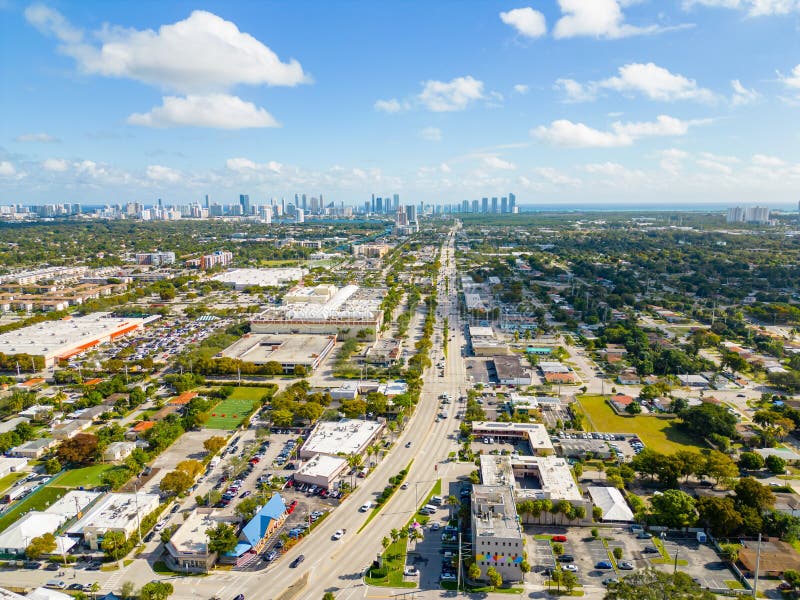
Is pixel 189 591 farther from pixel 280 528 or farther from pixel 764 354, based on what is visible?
pixel 764 354

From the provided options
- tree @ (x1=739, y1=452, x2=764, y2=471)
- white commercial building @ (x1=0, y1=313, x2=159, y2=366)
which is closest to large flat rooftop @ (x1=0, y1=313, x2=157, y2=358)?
white commercial building @ (x1=0, y1=313, x2=159, y2=366)

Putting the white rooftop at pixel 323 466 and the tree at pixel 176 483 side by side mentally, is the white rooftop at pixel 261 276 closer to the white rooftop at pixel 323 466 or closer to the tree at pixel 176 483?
the white rooftop at pixel 323 466

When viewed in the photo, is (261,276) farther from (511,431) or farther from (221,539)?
(221,539)

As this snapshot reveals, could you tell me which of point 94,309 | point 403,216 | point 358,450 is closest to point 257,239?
point 403,216

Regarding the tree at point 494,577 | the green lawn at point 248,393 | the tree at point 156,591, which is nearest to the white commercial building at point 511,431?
the tree at point 494,577

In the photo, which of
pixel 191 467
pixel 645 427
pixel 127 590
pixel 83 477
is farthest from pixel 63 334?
pixel 645 427
